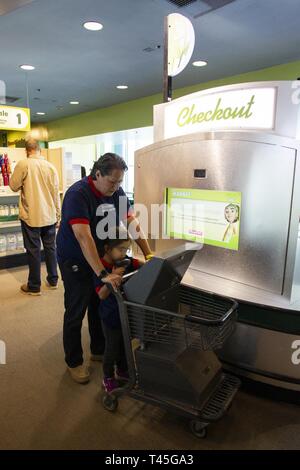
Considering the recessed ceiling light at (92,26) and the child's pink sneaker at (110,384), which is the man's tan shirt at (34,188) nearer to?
the recessed ceiling light at (92,26)

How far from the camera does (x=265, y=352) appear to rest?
219cm

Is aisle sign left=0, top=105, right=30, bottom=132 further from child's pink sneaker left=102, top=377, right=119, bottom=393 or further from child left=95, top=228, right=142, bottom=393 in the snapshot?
child's pink sneaker left=102, top=377, right=119, bottom=393

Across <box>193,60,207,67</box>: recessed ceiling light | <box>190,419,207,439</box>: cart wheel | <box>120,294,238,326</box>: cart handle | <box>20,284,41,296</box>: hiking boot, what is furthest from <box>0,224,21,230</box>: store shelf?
<box>190,419,207,439</box>: cart wheel

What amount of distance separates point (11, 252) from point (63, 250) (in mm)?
3251

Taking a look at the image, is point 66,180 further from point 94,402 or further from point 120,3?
point 94,402

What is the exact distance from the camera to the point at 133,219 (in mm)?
2443

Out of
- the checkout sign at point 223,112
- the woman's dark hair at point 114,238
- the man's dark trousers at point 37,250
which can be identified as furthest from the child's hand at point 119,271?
the man's dark trousers at point 37,250

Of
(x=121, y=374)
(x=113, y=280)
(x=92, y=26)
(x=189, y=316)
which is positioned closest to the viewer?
(x=189, y=316)

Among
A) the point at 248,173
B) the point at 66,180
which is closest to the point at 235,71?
the point at 66,180

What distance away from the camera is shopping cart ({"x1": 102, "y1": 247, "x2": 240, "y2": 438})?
1.82 meters

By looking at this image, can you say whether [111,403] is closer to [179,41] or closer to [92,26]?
[179,41]

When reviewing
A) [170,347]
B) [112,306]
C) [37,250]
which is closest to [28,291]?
[37,250]

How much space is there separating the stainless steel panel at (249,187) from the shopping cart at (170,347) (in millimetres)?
377

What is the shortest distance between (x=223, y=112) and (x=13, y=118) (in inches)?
151
